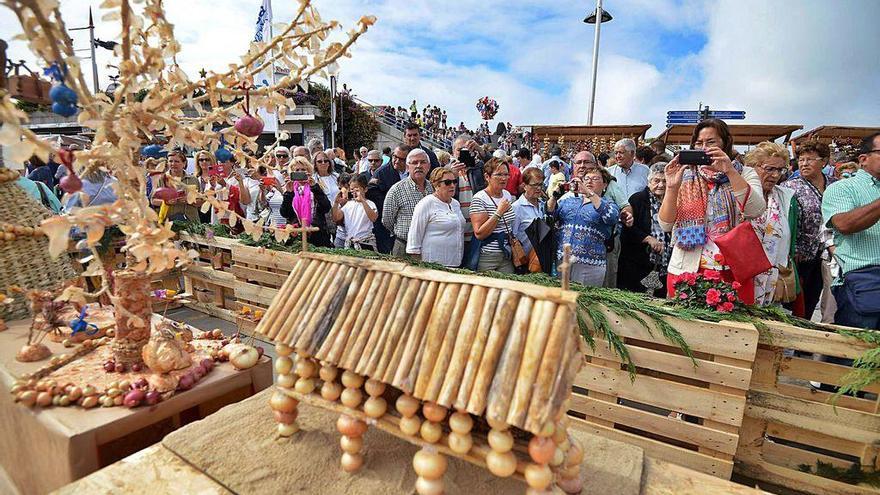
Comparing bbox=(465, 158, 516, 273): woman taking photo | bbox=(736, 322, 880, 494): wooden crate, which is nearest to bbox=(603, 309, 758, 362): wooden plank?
bbox=(736, 322, 880, 494): wooden crate

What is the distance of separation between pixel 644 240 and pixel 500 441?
304 centimetres

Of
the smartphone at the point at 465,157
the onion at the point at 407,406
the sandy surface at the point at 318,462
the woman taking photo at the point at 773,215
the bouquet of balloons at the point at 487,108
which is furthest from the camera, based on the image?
the bouquet of balloons at the point at 487,108

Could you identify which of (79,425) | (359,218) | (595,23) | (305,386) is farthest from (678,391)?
(595,23)

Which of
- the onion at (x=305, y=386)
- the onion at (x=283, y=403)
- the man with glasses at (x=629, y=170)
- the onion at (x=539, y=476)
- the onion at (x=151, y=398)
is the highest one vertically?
the man with glasses at (x=629, y=170)

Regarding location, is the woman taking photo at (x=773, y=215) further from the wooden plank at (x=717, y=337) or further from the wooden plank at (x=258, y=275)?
the wooden plank at (x=258, y=275)

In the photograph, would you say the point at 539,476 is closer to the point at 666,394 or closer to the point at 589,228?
the point at 666,394

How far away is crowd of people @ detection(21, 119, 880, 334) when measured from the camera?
2273 millimetres

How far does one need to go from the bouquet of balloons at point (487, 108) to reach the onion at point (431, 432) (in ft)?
55.2

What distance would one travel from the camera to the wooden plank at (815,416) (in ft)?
6.44

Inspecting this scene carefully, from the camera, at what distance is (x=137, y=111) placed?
3.76 ft

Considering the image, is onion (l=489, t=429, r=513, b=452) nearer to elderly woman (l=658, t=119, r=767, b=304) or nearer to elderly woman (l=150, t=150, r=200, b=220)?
elderly woman (l=150, t=150, r=200, b=220)

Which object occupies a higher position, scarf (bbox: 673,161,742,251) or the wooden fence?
scarf (bbox: 673,161,742,251)

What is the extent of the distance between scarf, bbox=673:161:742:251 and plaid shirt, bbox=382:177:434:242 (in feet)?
6.65

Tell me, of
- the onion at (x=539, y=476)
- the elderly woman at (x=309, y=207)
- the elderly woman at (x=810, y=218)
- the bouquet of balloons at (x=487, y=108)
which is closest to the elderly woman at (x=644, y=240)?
the elderly woman at (x=810, y=218)
